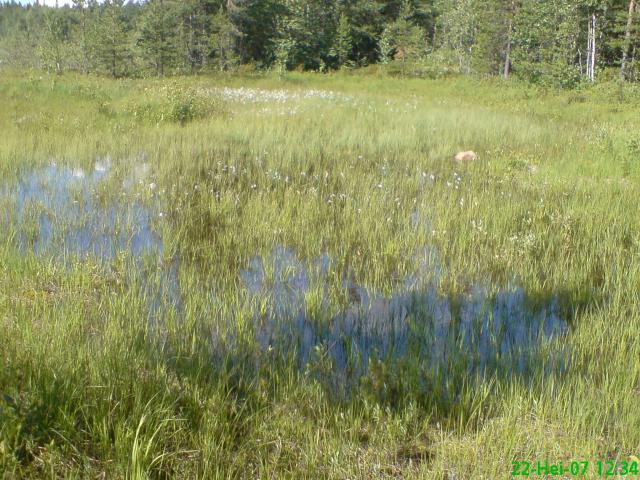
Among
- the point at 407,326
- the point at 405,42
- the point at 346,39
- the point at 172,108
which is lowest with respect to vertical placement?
the point at 407,326

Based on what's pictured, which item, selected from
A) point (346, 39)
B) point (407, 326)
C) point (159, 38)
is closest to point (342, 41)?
point (346, 39)

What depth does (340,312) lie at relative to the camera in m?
4.17

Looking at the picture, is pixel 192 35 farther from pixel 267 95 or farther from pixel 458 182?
pixel 458 182

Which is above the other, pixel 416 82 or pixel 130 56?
pixel 130 56

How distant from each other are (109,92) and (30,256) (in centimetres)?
1403

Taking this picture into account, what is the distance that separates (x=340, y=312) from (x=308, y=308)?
0.27m

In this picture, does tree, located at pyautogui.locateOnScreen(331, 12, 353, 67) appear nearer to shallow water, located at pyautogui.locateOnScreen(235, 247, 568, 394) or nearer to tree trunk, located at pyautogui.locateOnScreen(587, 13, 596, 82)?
tree trunk, located at pyautogui.locateOnScreen(587, 13, 596, 82)

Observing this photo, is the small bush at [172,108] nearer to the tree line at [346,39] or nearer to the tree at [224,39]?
the tree line at [346,39]

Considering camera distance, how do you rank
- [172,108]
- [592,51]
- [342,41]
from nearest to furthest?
[172,108] < [592,51] < [342,41]

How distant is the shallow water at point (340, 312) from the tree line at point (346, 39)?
82.2 ft

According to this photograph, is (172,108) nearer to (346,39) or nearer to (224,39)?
(224,39)

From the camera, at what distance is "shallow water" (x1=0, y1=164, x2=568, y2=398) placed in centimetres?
340

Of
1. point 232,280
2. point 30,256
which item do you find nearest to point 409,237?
point 232,280

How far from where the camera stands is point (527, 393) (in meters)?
2.98
